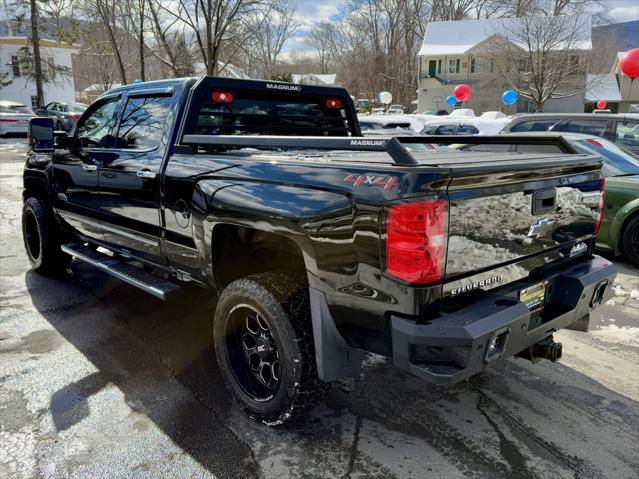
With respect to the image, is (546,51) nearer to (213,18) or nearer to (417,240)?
(213,18)

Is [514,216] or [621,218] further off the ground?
[514,216]

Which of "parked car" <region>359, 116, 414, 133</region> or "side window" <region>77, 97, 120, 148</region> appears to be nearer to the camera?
"side window" <region>77, 97, 120, 148</region>

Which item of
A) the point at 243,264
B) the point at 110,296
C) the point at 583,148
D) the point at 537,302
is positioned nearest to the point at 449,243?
the point at 537,302

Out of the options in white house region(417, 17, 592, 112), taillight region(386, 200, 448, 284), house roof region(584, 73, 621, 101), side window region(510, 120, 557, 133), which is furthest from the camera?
white house region(417, 17, 592, 112)

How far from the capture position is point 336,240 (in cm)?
242

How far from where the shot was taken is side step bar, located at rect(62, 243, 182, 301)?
142 inches

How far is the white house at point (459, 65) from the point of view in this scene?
128 ft

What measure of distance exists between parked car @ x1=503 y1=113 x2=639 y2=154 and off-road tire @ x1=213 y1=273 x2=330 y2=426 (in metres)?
6.55

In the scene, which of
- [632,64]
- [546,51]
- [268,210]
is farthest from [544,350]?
[546,51]

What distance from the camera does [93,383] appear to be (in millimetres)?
3396

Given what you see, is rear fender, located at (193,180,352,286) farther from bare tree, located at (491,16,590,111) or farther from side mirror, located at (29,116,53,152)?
bare tree, located at (491,16,590,111)

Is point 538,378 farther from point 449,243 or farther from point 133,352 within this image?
point 133,352

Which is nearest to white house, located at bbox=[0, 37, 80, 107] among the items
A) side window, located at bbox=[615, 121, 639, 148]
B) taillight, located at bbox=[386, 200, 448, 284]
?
side window, located at bbox=[615, 121, 639, 148]

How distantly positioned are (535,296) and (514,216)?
485 mm
